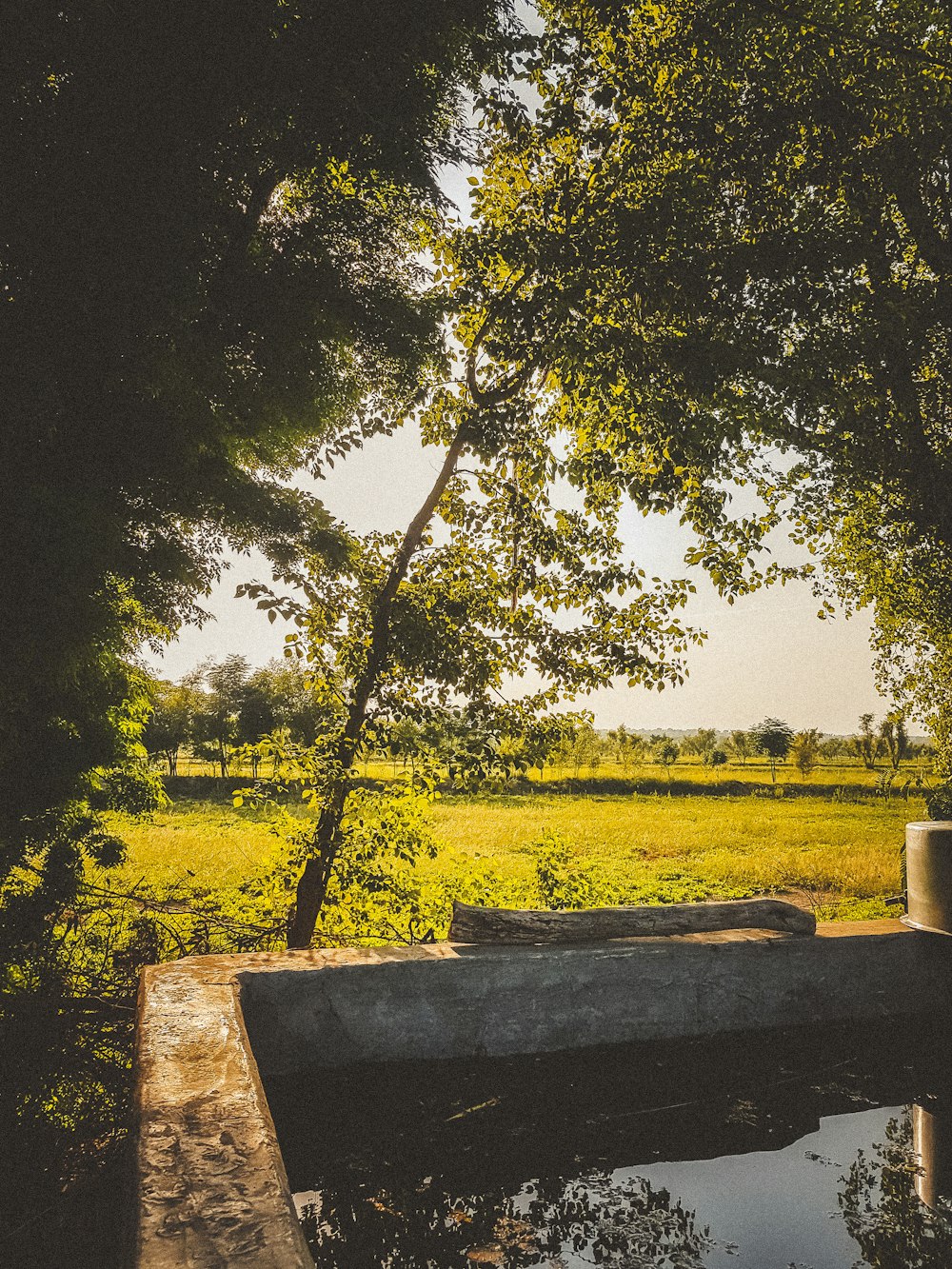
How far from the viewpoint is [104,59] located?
2.57m

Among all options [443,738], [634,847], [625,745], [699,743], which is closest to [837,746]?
[699,743]

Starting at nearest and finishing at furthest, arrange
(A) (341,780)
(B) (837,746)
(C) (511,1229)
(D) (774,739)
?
(C) (511,1229) → (A) (341,780) → (D) (774,739) → (B) (837,746)

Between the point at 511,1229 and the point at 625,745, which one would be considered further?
the point at 625,745

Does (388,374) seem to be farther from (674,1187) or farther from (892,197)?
(674,1187)

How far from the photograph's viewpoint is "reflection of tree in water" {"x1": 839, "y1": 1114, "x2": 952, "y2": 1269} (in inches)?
77.0

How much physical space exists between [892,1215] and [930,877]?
Result: 82.7 inches

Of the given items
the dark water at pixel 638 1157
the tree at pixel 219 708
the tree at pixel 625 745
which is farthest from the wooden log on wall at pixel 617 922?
the tree at pixel 625 745

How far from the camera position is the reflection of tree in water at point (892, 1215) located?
1956 millimetres

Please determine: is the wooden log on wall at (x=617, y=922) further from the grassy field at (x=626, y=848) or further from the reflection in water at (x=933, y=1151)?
the grassy field at (x=626, y=848)

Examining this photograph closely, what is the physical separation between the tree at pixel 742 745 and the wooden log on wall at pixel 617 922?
205 ft

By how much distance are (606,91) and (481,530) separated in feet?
8.43

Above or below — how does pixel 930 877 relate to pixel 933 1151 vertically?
above

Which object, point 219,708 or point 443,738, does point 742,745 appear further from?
point 443,738

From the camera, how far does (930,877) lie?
12.3 feet
